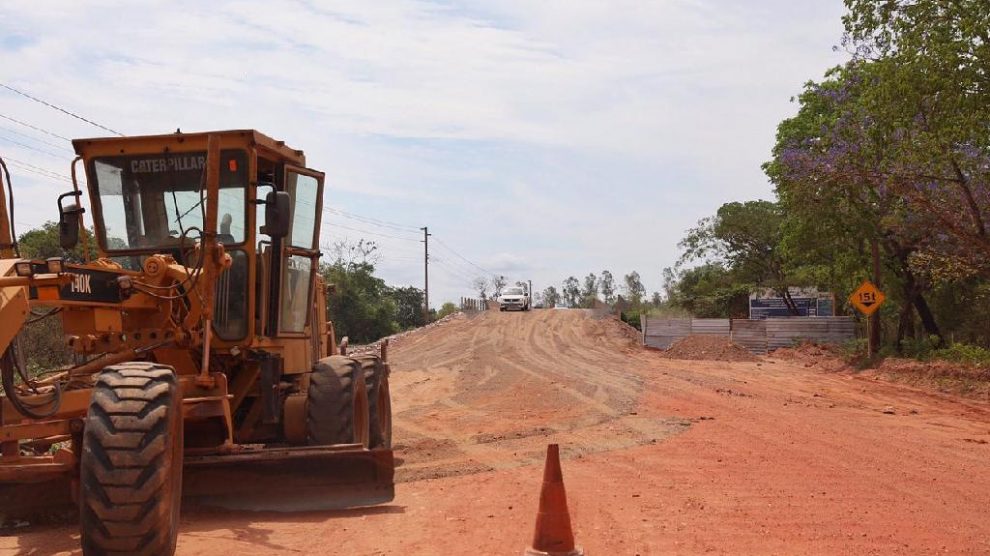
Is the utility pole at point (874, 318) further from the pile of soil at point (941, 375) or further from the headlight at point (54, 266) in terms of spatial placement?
the headlight at point (54, 266)

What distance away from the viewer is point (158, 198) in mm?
9000

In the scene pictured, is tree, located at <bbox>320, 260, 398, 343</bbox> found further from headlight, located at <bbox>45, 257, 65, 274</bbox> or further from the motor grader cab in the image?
headlight, located at <bbox>45, 257, 65, 274</bbox>

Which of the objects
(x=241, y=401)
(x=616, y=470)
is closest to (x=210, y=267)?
(x=241, y=401)

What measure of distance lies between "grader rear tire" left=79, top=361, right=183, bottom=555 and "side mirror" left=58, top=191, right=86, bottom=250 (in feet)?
8.57

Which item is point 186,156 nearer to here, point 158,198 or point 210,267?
point 158,198

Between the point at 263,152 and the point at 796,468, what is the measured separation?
646cm

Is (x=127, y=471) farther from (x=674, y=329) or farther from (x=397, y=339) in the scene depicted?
(x=397, y=339)

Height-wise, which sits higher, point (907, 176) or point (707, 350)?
point (907, 176)

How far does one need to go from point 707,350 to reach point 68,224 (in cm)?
3119

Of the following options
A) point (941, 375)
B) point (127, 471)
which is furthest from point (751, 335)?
point (127, 471)

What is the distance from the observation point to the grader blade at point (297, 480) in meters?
8.13

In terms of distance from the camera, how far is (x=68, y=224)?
831cm

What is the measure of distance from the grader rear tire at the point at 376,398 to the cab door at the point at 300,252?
802 millimetres

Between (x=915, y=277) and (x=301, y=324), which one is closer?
(x=301, y=324)
